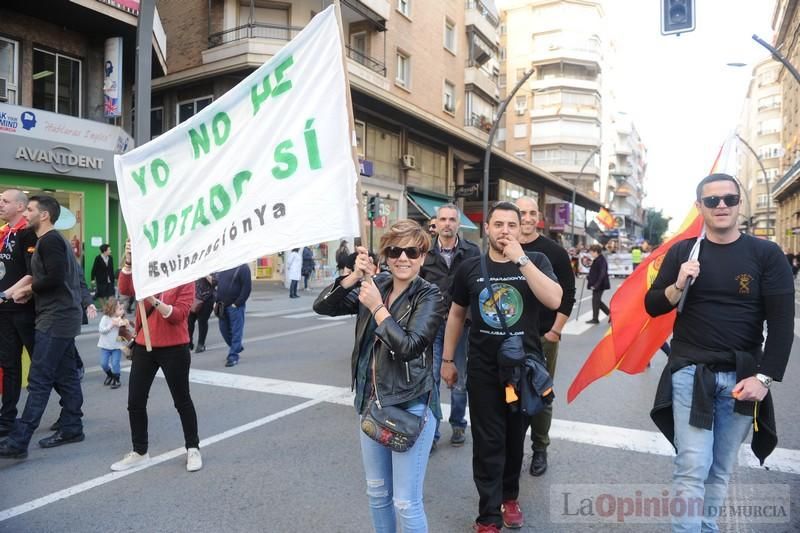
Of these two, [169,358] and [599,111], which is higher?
[599,111]

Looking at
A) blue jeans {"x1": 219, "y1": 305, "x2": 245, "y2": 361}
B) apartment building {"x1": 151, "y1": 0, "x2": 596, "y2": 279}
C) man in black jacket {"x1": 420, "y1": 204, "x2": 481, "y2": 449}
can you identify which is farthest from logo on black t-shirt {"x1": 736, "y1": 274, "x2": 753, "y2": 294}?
apartment building {"x1": 151, "y1": 0, "x2": 596, "y2": 279}

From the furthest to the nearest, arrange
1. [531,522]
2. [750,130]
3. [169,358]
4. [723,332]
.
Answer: [750,130] < [169,358] < [531,522] < [723,332]

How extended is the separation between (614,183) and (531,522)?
88028 millimetres

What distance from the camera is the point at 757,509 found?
137 inches

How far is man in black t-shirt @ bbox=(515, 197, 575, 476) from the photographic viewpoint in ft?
13.1

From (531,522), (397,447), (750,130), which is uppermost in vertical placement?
(750,130)

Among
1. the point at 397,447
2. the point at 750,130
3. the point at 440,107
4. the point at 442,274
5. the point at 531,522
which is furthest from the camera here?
the point at 750,130

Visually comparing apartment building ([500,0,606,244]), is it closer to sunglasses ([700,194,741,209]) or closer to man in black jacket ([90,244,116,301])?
man in black jacket ([90,244,116,301])

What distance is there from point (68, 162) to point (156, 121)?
8.00 meters

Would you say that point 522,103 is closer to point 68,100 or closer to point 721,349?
point 68,100

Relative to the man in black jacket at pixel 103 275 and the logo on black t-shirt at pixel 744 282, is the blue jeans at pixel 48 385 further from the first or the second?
the man in black jacket at pixel 103 275

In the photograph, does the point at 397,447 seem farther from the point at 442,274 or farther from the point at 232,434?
the point at 232,434

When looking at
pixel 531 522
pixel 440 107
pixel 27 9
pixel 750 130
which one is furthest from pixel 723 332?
pixel 750 130

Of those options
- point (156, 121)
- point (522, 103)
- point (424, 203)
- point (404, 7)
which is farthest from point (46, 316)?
point (522, 103)
